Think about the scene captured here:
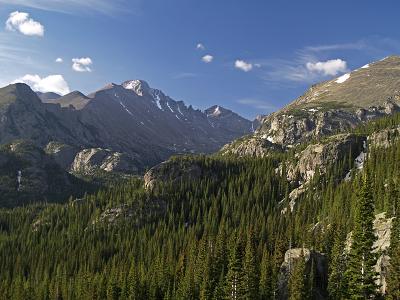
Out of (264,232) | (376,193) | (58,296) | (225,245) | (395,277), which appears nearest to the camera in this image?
(395,277)

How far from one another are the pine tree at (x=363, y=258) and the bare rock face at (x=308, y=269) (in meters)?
21.9

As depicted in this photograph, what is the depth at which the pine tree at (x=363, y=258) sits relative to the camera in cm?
8031

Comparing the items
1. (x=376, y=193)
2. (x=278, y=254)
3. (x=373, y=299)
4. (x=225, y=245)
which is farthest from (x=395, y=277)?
(x=376, y=193)

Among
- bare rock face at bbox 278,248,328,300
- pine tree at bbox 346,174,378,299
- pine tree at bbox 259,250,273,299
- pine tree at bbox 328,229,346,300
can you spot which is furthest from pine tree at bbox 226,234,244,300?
pine tree at bbox 346,174,378,299

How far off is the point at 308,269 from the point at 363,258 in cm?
2501

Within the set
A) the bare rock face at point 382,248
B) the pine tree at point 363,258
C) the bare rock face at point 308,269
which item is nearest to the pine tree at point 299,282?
the bare rock face at point 308,269

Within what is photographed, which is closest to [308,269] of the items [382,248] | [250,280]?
[250,280]

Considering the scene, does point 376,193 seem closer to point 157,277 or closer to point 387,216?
point 387,216

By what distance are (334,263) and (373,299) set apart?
23.1 meters

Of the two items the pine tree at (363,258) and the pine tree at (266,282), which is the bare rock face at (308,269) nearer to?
the pine tree at (266,282)

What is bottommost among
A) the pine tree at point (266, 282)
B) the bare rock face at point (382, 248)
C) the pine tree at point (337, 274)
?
the pine tree at point (266, 282)

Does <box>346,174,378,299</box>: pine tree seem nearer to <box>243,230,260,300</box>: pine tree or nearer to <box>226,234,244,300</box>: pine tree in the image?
<box>243,230,260,300</box>: pine tree

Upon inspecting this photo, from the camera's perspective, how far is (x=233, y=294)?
11156cm

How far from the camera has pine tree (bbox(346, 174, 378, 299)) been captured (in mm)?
80312
